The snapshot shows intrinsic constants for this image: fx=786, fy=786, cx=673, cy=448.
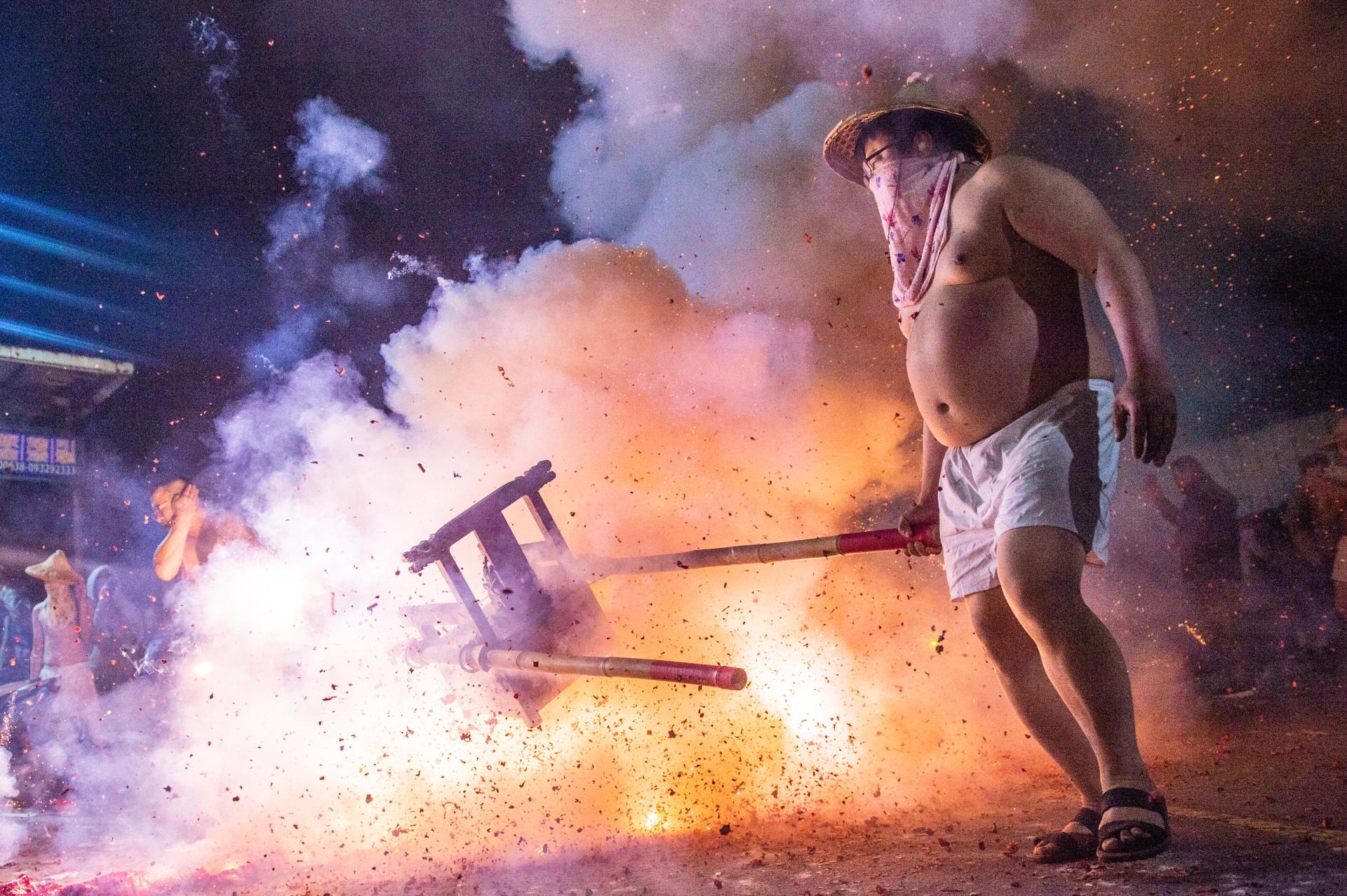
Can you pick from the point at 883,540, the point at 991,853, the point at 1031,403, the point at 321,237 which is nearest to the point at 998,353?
the point at 1031,403

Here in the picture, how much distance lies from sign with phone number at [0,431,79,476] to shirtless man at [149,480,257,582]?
566 centimetres

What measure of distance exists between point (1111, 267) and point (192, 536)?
402 inches

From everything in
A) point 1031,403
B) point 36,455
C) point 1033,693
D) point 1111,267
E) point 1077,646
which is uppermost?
point 36,455

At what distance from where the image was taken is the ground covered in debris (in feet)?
6.81

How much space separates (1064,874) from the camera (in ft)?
7.16

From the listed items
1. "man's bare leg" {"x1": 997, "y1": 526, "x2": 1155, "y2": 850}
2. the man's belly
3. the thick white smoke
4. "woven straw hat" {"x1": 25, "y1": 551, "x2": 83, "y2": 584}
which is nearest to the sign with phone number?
"woven straw hat" {"x1": 25, "y1": 551, "x2": 83, "y2": 584}

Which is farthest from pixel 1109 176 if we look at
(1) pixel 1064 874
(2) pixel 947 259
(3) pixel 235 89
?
(3) pixel 235 89

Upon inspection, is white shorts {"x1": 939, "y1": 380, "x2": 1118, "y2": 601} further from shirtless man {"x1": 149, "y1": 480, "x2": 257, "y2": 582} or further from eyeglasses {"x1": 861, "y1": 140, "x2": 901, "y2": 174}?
shirtless man {"x1": 149, "y1": 480, "x2": 257, "y2": 582}

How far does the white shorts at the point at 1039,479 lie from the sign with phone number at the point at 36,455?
15915 millimetres

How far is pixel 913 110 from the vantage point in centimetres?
278

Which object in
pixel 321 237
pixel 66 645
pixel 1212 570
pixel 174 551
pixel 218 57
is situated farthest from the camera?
pixel 174 551

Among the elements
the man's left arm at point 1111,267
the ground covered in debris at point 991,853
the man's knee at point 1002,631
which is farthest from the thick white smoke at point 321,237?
the man's knee at point 1002,631

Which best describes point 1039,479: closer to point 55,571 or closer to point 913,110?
point 913,110

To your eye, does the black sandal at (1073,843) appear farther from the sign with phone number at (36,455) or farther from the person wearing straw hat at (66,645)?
the sign with phone number at (36,455)
